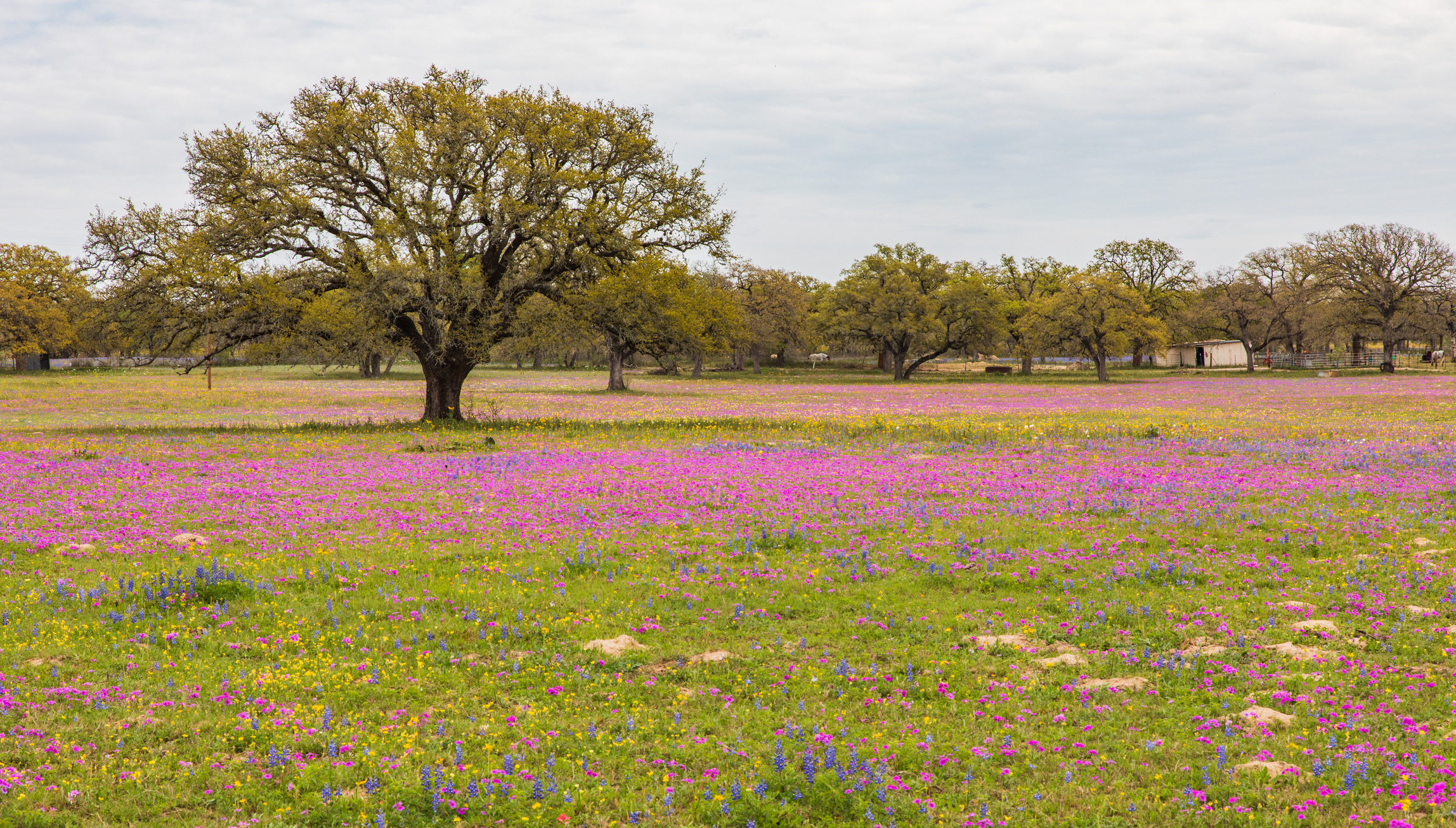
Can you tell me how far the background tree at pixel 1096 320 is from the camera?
86062 mm

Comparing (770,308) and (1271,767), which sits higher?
(770,308)

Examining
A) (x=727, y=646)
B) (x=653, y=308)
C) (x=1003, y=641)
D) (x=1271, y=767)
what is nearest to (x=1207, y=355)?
(x=653, y=308)

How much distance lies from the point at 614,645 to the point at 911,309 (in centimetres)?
8069

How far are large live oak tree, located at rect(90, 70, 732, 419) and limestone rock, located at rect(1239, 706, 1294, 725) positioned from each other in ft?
86.6

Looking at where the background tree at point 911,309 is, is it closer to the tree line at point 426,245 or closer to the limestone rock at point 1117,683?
the tree line at point 426,245

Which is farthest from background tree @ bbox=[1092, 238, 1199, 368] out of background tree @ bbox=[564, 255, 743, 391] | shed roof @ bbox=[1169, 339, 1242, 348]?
background tree @ bbox=[564, 255, 743, 391]

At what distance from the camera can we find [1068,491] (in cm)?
1750

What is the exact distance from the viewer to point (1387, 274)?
87.6 metres

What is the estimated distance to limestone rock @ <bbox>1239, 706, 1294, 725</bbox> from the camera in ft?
22.6

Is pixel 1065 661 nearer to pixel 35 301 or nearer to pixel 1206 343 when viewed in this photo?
pixel 35 301

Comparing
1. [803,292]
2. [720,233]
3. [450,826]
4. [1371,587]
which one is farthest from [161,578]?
[803,292]

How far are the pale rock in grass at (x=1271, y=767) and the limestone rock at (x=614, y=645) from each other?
4.96 m

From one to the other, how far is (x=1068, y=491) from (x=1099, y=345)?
252 ft

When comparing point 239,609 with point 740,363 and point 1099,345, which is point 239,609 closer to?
point 1099,345
